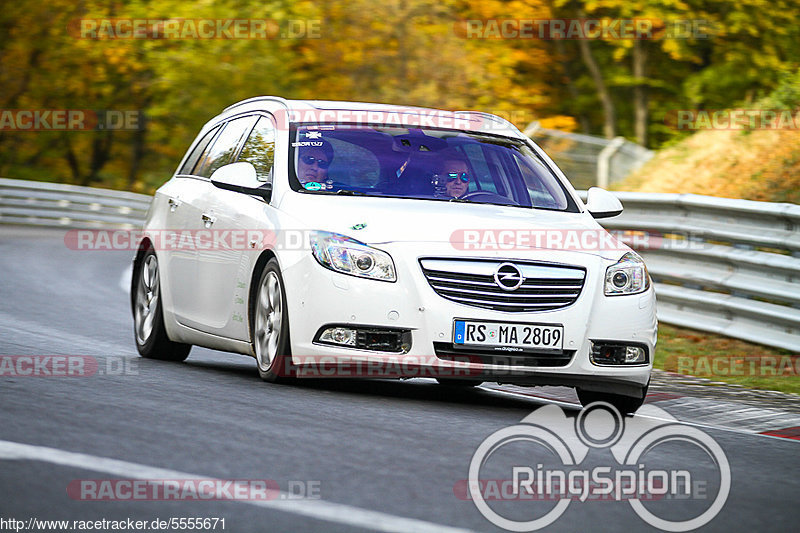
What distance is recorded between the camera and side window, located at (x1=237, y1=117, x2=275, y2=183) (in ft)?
30.2

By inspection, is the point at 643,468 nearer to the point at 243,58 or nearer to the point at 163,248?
the point at 163,248

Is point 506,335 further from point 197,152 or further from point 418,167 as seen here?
point 197,152

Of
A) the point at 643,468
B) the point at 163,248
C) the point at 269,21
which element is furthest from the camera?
the point at 269,21

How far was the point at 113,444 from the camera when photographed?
6020 mm

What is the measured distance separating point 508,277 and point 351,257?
856mm

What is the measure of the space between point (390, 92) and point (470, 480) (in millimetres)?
26411

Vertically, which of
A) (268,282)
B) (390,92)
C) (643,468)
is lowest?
(643,468)

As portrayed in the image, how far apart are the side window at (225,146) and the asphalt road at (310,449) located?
4.59 ft

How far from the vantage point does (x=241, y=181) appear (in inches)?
350

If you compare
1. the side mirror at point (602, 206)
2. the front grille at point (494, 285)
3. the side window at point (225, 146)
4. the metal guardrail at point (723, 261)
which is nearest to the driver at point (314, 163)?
the side window at point (225, 146)

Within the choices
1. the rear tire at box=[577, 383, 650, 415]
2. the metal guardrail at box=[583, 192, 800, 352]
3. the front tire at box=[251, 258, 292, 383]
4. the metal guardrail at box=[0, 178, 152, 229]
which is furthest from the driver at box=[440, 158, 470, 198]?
the metal guardrail at box=[0, 178, 152, 229]

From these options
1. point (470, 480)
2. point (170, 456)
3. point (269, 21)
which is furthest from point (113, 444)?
point (269, 21)

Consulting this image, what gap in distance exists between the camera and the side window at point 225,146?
1005 cm

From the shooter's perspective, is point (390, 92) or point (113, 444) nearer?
point (113, 444)
